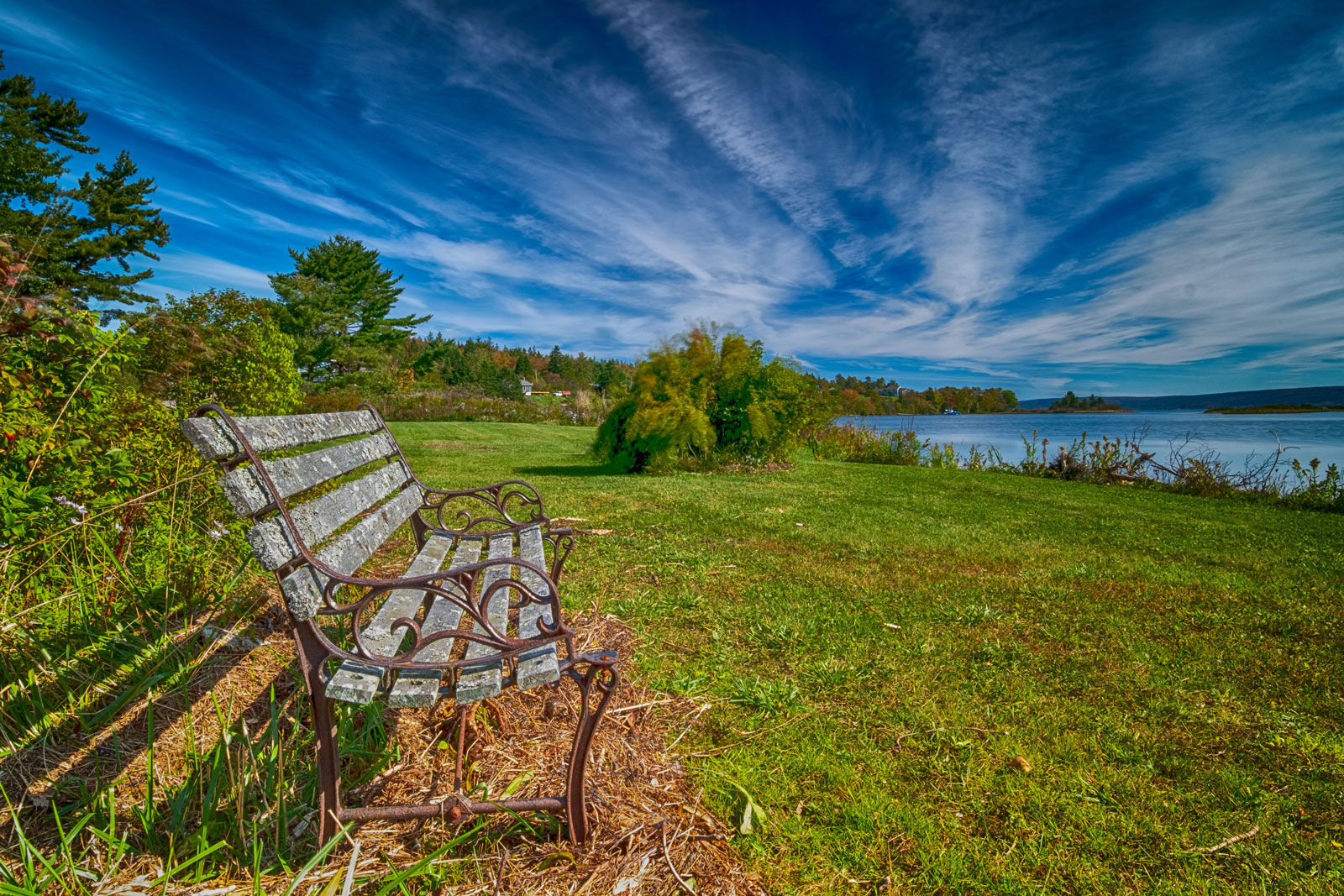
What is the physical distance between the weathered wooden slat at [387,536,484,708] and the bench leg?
20 centimetres

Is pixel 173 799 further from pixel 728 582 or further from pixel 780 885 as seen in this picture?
pixel 728 582

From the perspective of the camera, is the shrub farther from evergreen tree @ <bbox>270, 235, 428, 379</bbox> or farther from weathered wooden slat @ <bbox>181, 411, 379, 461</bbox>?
evergreen tree @ <bbox>270, 235, 428, 379</bbox>

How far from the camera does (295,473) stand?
6.89ft

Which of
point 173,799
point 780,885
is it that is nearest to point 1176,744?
point 780,885

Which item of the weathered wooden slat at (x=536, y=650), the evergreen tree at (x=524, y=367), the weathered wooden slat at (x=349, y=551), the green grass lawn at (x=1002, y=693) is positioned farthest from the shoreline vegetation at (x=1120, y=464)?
the evergreen tree at (x=524, y=367)

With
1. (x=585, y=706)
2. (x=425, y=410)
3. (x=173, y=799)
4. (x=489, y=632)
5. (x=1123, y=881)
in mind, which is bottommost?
(x=1123, y=881)

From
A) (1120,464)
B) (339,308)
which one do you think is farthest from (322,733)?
(339,308)

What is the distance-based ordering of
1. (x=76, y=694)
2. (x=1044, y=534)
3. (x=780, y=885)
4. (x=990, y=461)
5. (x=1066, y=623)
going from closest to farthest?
(x=780, y=885) → (x=76, y=694) → (x=1066, y=623) → (x=1044, y=534) → (x=990, y=461)

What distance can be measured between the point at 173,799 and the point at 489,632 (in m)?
1.19

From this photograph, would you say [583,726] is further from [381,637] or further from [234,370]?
[234,370]

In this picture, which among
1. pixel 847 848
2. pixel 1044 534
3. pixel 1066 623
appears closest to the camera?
pixel 847 848

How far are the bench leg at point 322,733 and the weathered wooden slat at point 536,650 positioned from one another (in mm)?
537

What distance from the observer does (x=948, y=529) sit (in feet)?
20.0

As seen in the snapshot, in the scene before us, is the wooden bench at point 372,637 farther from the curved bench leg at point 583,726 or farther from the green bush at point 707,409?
the green bush at point 707,409
